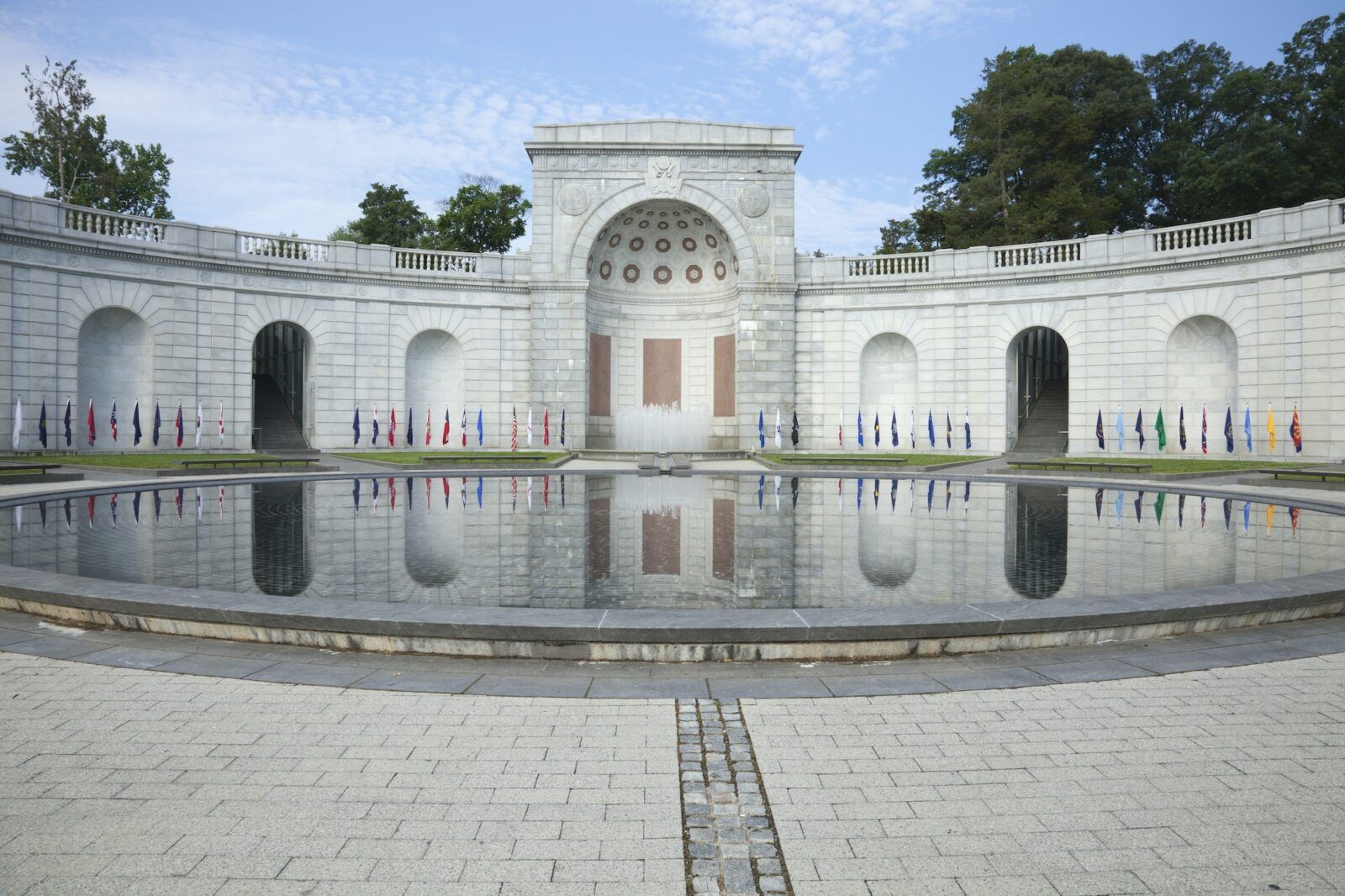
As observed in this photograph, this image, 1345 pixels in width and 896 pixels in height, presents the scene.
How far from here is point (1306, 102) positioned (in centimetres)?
3875

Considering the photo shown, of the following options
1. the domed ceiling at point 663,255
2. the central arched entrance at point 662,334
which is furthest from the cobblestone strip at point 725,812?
the domed ceiling at point 663,255

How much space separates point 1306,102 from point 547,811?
5016 centimetres

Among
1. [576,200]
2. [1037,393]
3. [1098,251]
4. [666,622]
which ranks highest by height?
[576,200]

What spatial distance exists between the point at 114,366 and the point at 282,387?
1132cm

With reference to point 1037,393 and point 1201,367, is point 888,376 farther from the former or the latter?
point 1201,367

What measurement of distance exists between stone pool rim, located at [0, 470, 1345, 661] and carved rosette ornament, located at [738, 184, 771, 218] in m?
33.2

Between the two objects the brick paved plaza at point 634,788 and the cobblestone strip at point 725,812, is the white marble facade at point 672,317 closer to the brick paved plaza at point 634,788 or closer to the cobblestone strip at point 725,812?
the brick paved plaza at point 634,788

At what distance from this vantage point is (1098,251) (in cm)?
3372

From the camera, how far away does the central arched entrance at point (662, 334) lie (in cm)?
4053

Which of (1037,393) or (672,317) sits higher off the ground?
(672,317)

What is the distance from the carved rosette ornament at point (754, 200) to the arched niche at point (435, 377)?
591 inches

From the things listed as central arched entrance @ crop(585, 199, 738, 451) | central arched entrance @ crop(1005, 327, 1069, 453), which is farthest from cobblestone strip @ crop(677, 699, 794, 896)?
central arched entrance @ crop(585, 199, 738, 451)

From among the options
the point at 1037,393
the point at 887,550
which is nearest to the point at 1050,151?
the point at 1037,393

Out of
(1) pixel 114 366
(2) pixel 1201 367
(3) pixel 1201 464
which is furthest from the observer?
(2) pixel 1201 367
